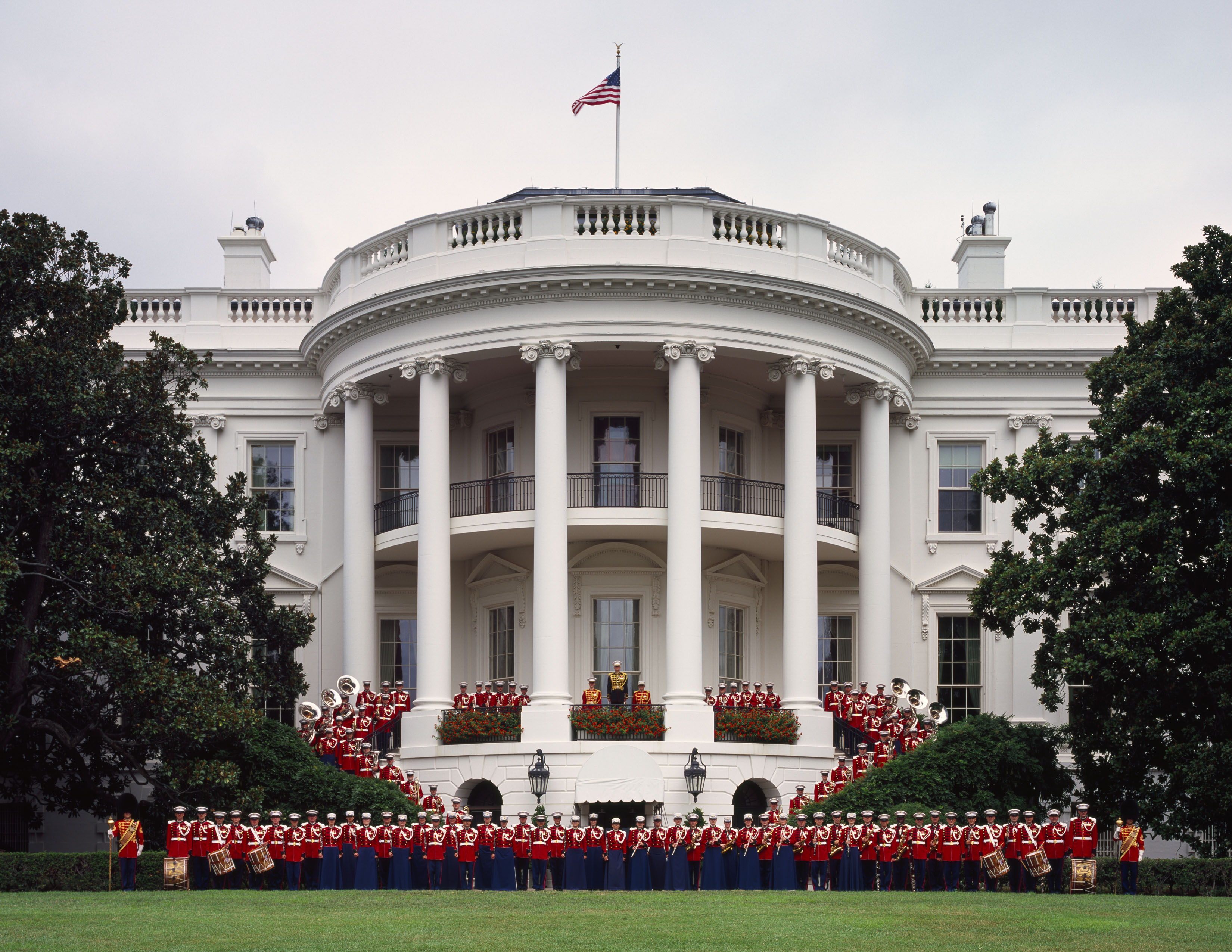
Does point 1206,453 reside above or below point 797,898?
above

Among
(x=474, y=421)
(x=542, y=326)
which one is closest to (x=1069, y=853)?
(x=542, y=326)

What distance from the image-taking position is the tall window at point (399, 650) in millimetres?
34969

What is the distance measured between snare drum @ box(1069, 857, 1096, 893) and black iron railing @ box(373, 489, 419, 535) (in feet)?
51.6

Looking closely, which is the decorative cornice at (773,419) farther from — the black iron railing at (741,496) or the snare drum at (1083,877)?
the snare drum at (1083,877)

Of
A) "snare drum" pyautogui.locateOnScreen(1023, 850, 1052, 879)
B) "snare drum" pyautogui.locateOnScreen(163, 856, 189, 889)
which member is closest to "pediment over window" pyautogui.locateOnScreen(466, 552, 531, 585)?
"snare drum" pyautogui.locateOnScreen(163, 856, 189, 889)

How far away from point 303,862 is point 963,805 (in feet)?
34.7

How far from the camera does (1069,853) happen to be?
950 inches

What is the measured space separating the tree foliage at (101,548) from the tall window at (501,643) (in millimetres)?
6598

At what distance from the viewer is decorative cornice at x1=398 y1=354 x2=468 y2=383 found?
3138 cm

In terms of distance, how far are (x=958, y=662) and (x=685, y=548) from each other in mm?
8362

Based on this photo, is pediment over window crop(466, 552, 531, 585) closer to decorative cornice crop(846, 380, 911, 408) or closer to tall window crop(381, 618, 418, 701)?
tall window crop(381, 618, 418, 701)

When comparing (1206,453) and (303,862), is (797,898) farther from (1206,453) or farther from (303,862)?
(1206,453)

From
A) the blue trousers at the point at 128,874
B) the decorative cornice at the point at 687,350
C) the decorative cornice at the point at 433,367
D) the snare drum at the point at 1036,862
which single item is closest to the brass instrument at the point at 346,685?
the decorative cornice at the point at 433,367

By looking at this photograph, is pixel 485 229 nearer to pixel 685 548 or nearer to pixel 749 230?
pixel 749 230
